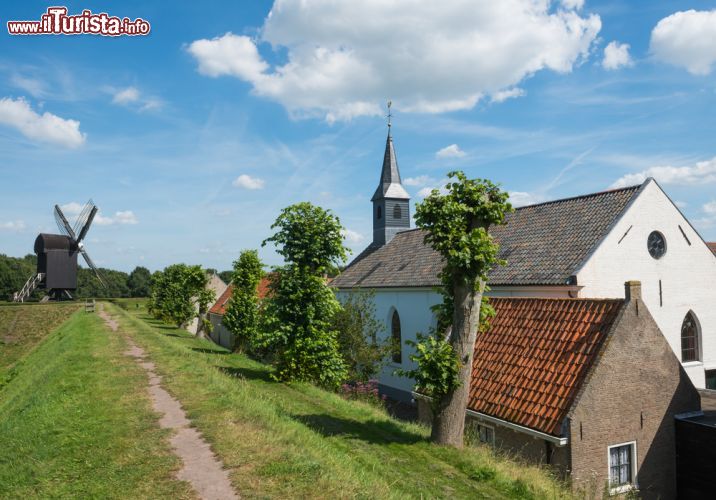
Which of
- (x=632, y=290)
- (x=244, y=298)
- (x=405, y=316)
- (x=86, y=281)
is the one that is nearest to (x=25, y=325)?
(x=244, y=298)

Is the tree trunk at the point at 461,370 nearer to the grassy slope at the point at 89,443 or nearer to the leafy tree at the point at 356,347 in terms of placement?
the grassy slope at the point at 89,443

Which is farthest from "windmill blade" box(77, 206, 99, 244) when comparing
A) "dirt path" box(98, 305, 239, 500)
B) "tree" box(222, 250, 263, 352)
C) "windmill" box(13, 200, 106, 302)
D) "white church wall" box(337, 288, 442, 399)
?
"dirt path" box(98, 305, 239, 500)

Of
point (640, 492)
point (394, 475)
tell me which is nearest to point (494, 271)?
point (640, 492)

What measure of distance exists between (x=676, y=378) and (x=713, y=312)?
9596 millimetres

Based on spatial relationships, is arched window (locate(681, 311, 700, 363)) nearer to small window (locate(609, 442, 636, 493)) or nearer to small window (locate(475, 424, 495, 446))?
small window (locate(609, 442, 636, 493))

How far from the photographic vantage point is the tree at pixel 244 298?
29109 millimetres

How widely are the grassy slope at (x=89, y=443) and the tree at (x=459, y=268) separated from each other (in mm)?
6215

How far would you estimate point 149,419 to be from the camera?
10117 millimetres

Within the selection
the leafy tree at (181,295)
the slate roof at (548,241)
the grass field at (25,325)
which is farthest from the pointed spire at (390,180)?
the grass field at (25,325)

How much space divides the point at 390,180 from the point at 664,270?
2087 centimetres

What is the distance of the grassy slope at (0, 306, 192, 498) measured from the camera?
712cm

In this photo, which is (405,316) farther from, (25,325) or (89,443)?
(25,325)

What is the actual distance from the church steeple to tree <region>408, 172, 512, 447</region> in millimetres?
23436

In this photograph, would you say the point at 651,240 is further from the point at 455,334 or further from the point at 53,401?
the point at 53,401
